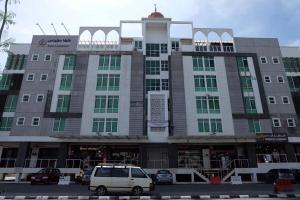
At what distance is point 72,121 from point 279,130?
1103 inches

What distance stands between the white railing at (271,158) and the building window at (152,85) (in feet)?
53.8

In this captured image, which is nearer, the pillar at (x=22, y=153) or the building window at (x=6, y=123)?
the pillar at (x=22, y=153)

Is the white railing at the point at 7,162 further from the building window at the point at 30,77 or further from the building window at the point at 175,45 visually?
the building window at the point at 175,45

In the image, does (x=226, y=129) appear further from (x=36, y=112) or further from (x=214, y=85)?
(x=36, y=112)

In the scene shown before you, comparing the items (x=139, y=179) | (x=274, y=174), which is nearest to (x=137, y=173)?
(x=139, y=179)

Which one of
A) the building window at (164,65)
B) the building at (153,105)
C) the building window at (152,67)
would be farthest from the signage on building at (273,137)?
the building window at (152,67)

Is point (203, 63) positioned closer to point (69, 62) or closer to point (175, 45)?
point (175, 45)

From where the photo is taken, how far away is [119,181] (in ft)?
56.8

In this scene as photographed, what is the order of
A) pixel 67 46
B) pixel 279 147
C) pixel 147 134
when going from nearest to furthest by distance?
1. pixel 147 134
2. pixel 279 147
3. pixel 67 46

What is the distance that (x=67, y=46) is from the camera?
130 feet

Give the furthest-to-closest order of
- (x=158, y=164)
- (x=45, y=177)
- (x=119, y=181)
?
(x=158, y=164) < (x=45, y=177) < (x=119, y=181)

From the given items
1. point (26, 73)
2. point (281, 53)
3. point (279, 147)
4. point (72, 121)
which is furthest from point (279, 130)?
point (26, 73)

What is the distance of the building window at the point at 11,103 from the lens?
35844mm

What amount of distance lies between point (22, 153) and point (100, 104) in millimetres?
11527
